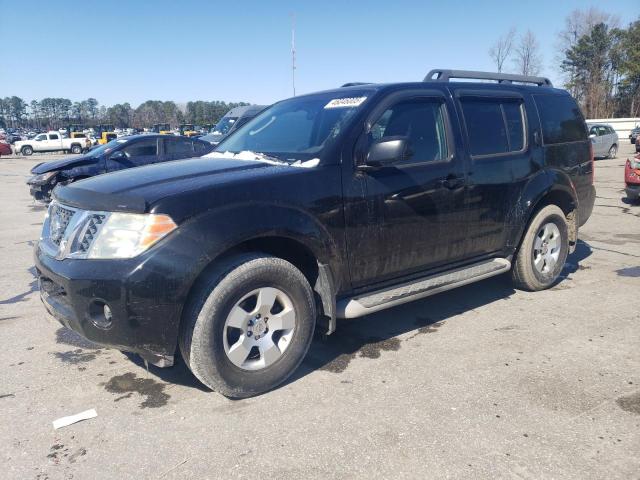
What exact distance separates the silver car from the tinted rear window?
19752 millimetres

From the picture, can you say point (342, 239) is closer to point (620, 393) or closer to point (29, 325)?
point (620, 393)

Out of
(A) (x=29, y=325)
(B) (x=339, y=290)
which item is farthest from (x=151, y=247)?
(A) (x=29, y=325)

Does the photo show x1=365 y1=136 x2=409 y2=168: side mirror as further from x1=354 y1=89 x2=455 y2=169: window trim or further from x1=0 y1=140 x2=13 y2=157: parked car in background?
x1=0 y1=140 x2=13 y2=157: parked car in background

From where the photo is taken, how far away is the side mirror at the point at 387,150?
3.36 meters

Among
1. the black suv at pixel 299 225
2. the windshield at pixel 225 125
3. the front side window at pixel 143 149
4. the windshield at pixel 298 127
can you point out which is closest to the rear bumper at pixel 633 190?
the black suv at pixel 299 225

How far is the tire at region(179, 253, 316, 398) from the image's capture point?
2.89 meters

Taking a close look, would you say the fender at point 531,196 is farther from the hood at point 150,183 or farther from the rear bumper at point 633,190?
the rear bumper at point 633,190

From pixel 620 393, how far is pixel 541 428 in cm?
74

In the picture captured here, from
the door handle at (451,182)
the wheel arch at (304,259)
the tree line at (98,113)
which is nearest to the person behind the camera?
the wheel arch at (304,259)

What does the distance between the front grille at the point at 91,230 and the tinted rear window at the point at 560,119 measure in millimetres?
4124

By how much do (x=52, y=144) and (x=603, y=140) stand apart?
40669 mm

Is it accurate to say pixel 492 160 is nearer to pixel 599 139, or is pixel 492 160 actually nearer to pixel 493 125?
pixel 493 125

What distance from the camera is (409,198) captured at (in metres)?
3.76

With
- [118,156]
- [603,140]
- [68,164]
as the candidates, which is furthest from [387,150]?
[603,140]
